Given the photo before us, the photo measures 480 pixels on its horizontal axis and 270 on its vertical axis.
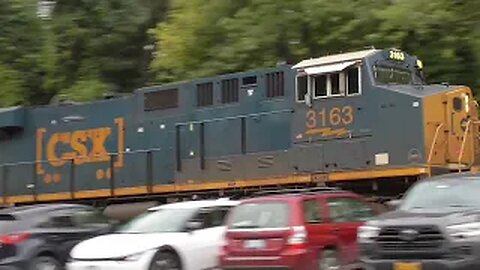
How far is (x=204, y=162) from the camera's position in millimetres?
19953

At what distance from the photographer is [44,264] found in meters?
15.0

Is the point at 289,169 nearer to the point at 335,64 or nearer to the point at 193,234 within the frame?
the point at 335,64

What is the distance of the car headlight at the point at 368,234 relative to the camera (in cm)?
1132

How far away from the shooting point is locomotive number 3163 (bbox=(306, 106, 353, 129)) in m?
17.5

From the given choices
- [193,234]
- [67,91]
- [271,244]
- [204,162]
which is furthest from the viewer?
[67,91]

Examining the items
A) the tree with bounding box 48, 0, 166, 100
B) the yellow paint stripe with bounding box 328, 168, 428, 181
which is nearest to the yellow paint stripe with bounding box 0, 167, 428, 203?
the yellow paint stripe with bounding box 328, 168, 428, 181

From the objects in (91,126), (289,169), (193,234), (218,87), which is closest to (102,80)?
(91,126)

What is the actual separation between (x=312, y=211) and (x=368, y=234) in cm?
167

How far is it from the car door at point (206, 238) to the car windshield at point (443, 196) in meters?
3.35

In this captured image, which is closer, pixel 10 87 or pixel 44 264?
pixel 44 264

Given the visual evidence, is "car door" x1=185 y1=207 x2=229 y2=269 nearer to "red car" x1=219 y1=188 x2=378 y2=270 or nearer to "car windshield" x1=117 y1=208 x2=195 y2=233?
"car windshield" x1=117 y1=208 x2=195 y2=233

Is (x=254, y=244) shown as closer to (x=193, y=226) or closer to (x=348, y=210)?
(x=193, y=226)

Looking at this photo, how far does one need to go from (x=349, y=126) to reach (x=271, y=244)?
18.1ft

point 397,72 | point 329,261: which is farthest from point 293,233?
point 397,72
